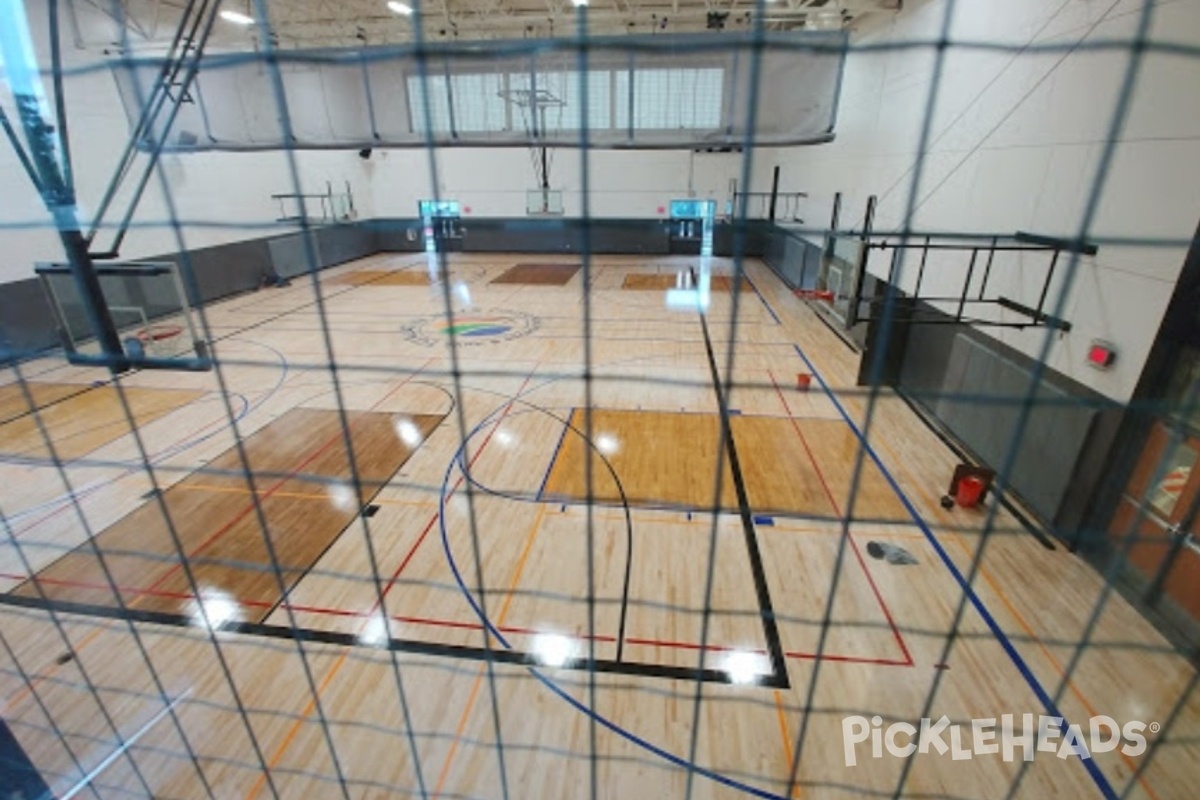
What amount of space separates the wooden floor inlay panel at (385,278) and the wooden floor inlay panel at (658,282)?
4.65 metres

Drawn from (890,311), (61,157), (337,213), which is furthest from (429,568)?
(337,213)

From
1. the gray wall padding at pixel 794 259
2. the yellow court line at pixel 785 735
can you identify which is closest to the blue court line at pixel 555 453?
the yellow court line at pixel 785 735

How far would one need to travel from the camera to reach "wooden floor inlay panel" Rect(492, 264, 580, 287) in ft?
44.4

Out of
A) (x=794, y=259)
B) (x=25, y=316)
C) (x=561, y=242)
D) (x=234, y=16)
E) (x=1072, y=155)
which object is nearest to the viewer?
(x=1072, y=155)

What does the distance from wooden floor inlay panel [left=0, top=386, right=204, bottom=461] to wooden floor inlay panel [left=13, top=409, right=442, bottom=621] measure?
1495mm

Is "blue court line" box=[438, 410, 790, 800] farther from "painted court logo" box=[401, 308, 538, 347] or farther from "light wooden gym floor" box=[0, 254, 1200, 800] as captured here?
"painted court logo" box=[401, 308, 538, 347]

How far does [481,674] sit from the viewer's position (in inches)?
131

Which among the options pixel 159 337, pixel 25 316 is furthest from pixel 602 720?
pixel 25 316

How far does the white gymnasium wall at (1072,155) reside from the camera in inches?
131

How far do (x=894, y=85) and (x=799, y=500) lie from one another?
5.71 meters

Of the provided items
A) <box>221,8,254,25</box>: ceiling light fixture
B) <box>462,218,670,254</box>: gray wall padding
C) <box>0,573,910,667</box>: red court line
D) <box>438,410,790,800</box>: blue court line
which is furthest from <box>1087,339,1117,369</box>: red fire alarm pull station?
<box>462,218,670,254</box>: gray wall padding

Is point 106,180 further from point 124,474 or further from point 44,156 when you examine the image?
point 44,156

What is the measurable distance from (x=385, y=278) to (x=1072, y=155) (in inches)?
509

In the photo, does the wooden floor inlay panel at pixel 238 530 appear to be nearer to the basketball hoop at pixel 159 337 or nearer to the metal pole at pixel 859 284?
the basketball hoop at pixel 159 337
